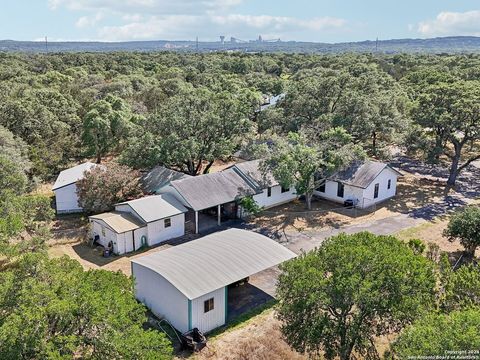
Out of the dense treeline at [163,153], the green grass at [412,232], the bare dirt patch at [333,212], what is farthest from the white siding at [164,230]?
the green grass at [412,232]

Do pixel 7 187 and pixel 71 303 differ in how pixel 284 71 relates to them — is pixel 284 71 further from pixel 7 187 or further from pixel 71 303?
pixel 71 303

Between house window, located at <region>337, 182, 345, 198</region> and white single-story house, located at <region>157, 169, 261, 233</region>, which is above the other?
white single-story house, located at <region>157, 169, 261, 233</region>

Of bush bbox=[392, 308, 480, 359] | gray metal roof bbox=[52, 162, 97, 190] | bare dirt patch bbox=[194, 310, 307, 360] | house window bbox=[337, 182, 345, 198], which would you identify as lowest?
bare dirt patch bbox=[194, 310, 307, 360]

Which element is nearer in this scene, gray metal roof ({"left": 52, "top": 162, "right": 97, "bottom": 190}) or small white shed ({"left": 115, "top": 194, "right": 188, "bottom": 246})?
small white shed ({"left": 115, "top": 194, "right": 188, "bottom": 246})

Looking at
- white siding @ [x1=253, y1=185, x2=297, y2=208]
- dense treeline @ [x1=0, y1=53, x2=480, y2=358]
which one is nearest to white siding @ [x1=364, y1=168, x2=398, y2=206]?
dense treeline @ [x1=0, y1=53, x2=480, y2=358]

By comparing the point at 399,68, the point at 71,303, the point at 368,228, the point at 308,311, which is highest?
the point at 399,68

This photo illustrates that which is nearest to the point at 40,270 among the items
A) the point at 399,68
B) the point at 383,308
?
the point at 383,308

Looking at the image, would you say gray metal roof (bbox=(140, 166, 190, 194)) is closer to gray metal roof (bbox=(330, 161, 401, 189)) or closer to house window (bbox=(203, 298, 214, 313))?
gray metal roof (bbox=(330, 161, 401, 189))
